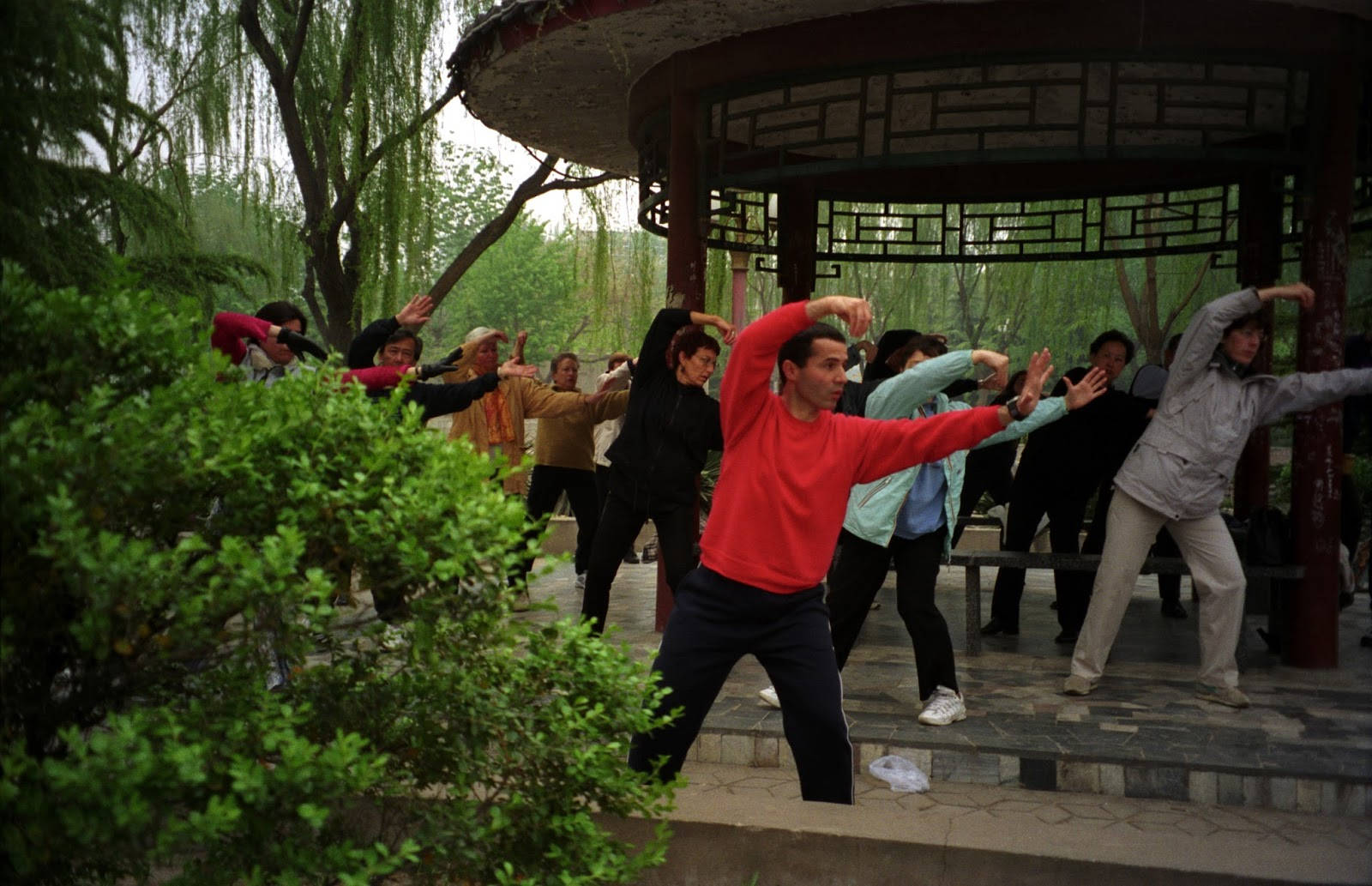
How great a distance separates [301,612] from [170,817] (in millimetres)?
462

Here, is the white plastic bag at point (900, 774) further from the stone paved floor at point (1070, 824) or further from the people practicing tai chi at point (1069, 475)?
the people practicing tai chi at point (1069, 475)

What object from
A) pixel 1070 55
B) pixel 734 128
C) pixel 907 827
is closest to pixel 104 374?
pixel 907 827

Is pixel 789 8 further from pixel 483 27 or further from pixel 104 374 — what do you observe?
pixel 104 374

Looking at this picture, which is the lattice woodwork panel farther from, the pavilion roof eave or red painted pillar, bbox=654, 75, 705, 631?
the pavilion roof eave

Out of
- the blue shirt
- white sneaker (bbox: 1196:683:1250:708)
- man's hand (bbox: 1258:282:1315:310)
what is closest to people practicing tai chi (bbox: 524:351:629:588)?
the blue shirt

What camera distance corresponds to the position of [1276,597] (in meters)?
7.62

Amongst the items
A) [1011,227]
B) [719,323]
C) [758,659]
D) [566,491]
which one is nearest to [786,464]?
[758,659]

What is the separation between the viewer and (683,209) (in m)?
7.79

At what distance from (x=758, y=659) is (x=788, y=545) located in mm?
354

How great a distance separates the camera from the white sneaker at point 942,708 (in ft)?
19.1

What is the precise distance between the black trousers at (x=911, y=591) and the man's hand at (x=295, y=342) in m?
2.45

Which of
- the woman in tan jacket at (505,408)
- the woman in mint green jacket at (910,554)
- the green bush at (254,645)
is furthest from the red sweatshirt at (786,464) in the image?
the woman in tan jacket at (505,408)

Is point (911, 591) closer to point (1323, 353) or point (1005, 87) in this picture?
point (1323, 353)

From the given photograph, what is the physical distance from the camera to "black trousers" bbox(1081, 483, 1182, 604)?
8234mm
